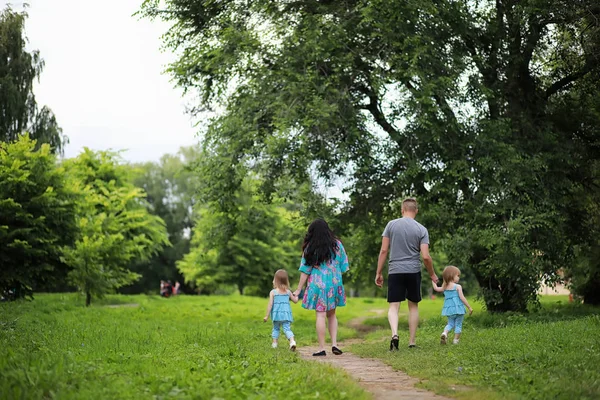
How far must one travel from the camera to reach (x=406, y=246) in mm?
11836

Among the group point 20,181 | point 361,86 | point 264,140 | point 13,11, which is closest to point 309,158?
point 264,140

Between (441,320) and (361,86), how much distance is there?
6.76 metres

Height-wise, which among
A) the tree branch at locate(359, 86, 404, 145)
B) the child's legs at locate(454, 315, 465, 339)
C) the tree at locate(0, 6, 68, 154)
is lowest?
the child's legs at locate(454, 315, 465, 339)

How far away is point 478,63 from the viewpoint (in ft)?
65.3

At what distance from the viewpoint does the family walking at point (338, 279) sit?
453 inches

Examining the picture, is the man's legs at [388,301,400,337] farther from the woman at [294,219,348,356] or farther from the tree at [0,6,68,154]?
the tree at [0,6,68,154]

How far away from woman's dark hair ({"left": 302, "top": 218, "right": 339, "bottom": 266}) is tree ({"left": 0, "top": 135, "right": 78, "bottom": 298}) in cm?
1965

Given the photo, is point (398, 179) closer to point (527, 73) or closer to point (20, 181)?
point (527, 73)

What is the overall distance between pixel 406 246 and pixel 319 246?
1.46 metres

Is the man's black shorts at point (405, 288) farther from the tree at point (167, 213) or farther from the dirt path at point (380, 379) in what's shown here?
the tree at point (167, 213)

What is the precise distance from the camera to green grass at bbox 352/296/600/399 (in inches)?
282

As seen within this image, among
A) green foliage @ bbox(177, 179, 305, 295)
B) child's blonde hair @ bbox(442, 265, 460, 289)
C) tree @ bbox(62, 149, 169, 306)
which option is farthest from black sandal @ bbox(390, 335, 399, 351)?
green foliage @ bbox(177, 179, 305, 295)

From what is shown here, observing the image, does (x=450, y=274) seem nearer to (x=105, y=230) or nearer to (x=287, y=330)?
(x=287, y=330)

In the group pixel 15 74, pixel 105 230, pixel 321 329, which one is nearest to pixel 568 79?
pixel 321 329
